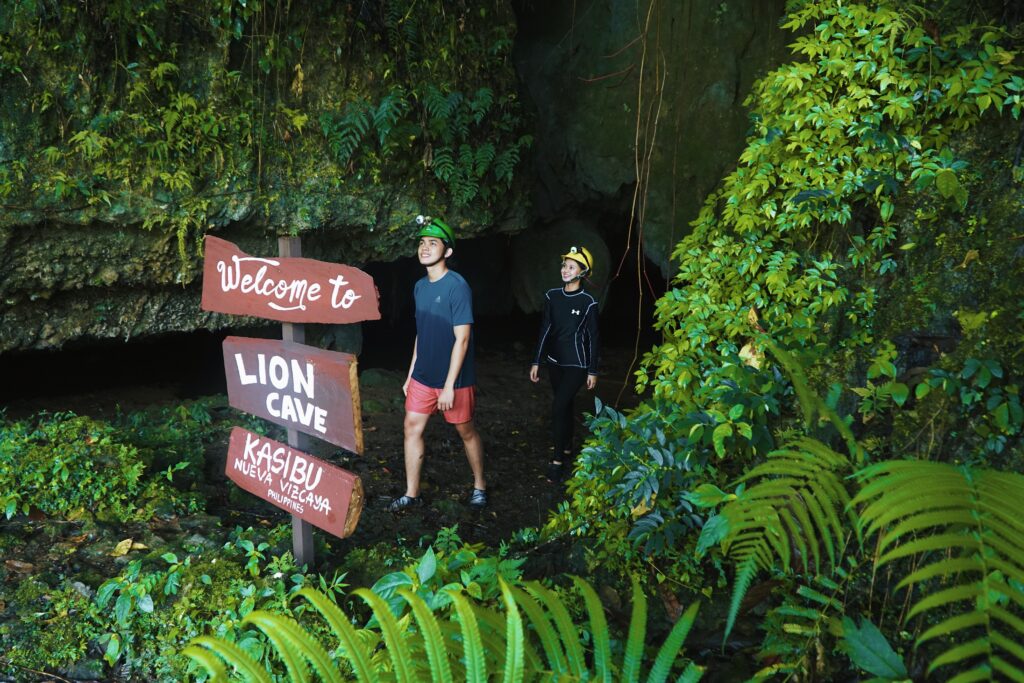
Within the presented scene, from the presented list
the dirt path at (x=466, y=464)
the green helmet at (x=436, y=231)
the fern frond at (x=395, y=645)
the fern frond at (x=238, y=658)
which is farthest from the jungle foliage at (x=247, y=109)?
the fern frond at (x=395, y=645)

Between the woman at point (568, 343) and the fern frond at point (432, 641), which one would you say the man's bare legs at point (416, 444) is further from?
the fern frond at point (432, 641)

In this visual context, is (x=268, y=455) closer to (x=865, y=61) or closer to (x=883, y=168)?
(x=883, y=168)

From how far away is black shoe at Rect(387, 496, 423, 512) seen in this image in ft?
15.8

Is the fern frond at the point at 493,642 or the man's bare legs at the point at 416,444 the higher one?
the fern frond at the point at 493,642

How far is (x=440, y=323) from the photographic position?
4699mm

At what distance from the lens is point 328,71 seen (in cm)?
592

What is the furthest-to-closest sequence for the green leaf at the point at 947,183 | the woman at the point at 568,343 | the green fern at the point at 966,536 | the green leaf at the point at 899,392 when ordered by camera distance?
the woman at the point at 568,343 → the green leaf at the point at 947,183 → the green leaf at the point at 899,392 → the green fern at the point at 966,536

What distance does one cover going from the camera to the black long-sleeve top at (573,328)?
5.79 metres

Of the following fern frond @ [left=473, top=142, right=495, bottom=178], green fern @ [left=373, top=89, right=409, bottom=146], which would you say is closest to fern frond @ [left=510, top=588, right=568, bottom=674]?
green fern @ [left=373, top=89, right=409, bottom=146]

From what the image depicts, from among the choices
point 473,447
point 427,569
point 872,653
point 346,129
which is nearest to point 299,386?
point 427,569

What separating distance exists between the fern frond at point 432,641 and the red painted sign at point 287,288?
1.65 m

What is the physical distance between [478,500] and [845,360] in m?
2.80

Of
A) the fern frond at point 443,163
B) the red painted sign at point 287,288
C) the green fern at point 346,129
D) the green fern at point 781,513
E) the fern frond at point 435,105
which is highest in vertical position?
the fern frond at point 435,105

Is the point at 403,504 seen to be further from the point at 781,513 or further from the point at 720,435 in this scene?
the point at 781,513
